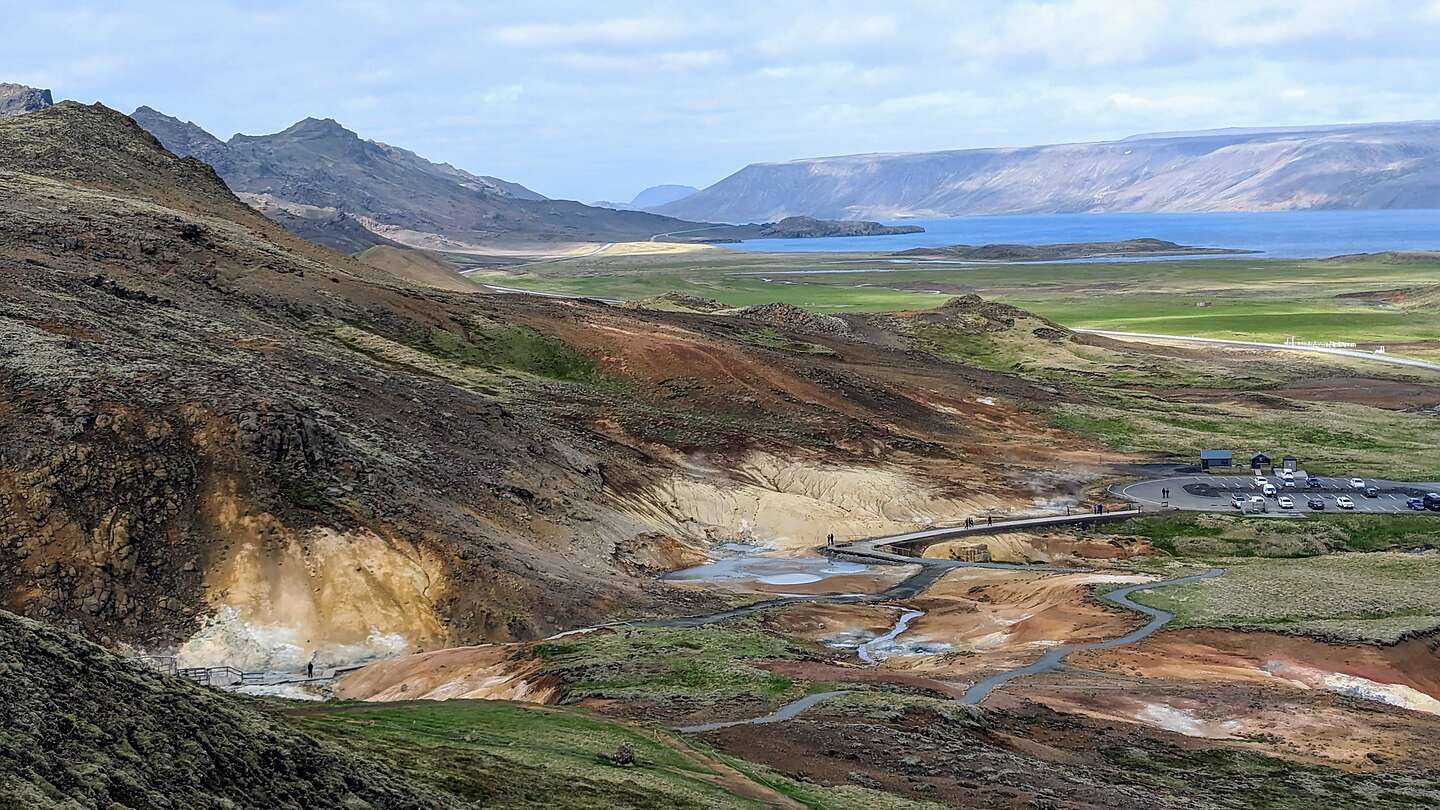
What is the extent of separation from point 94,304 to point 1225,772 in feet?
186

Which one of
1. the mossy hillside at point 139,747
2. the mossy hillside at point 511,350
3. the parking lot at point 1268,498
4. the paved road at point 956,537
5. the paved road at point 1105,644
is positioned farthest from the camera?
the mossy hillside at point 511,350

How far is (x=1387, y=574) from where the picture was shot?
213ft

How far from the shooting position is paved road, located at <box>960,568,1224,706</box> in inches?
1793

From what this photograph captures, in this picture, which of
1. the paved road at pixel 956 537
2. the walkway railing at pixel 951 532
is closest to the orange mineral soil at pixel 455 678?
the paved road at pixel 956 537

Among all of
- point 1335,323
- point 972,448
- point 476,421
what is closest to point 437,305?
point 476,421

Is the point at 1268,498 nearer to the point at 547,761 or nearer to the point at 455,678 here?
the point at 455,678

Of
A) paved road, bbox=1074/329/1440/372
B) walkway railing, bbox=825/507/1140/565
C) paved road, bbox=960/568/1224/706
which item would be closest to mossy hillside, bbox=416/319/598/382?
walkway railing, bbox=825/507/1140/565

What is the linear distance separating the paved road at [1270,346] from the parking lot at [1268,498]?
198ft

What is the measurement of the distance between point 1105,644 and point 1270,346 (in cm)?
12316

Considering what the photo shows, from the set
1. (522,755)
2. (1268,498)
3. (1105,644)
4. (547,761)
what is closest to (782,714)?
(547,761)

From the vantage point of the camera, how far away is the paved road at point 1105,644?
4555 centimetres

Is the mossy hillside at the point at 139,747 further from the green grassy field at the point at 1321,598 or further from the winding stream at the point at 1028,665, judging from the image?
the green grassy field at the point at 1321,598

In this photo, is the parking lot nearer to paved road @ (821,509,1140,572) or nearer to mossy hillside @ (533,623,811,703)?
paved road @ (821,509,1140,572)

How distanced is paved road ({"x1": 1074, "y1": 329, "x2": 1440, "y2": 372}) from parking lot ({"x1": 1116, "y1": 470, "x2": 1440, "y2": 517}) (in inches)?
2376
